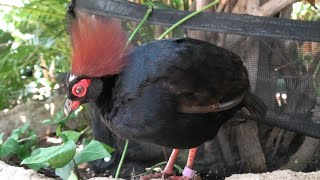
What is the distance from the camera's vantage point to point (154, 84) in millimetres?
1784

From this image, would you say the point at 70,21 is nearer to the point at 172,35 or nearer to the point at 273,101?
the point at 172,35

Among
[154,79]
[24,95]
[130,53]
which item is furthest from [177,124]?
[24,95]

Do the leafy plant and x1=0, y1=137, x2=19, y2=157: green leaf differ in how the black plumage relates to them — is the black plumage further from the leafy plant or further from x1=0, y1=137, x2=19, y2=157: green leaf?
x1=0, y1=137, x2=19, y2=157: green leaf

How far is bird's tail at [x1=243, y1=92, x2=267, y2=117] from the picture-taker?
2.05 meters

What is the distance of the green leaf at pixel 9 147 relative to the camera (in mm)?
2437

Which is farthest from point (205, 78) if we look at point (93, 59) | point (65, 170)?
point (65, 170)

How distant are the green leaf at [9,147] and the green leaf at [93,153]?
55cm

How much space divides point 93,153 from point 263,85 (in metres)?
0.77

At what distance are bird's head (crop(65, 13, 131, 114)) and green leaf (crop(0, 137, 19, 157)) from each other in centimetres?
70

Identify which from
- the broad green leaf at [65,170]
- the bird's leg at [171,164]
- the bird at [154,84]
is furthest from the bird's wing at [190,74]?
the broad green leaf at [65,170]

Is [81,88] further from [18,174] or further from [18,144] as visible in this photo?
[18,144]

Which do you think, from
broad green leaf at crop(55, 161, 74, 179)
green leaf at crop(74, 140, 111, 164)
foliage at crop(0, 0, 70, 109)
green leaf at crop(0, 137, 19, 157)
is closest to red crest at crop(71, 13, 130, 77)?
green leaf at crop(74, 140, 111, 164)

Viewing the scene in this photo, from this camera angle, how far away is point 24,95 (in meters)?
3.57

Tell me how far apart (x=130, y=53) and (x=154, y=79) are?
0.18m
